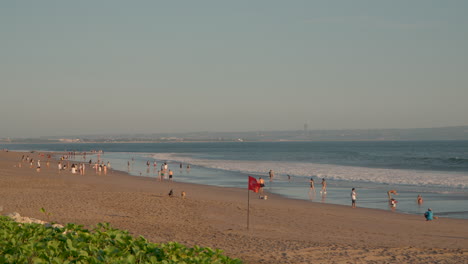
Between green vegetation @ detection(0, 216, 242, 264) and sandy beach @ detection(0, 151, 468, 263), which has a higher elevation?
green vegetation @ detection(0, 216, 242, 264)

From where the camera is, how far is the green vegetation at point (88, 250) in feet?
21.0

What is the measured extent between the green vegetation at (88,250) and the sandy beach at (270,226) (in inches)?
237

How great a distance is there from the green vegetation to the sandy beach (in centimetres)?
602

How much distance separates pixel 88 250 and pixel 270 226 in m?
12.9

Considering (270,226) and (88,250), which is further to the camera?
(270,226)

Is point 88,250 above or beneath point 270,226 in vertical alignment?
above

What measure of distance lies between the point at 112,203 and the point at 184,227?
6798 millimetres

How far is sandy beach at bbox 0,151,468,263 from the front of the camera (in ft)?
47.4

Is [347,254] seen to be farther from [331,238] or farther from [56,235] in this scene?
[56,235]

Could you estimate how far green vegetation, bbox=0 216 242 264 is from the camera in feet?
21.0

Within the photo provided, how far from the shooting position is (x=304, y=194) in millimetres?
34188

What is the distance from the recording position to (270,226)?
19.3 meters

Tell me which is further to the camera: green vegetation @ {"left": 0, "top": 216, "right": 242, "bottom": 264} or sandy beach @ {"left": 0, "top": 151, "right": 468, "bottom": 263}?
sandy beach @ {"left": 0, "top": 151, "right": 468, "bottom": 263}

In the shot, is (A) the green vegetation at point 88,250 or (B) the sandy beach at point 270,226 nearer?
(A) the green vegetation at point 88,250
